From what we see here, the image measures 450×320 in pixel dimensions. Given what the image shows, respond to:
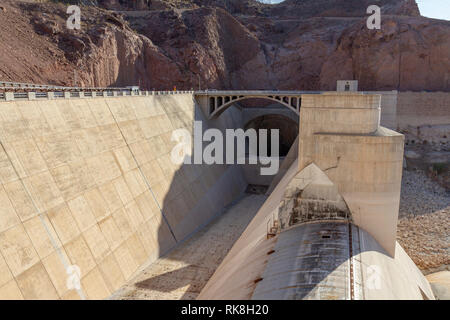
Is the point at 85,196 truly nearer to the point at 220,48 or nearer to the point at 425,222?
the point at 425,222

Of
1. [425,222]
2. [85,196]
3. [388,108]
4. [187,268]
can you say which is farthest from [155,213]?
[388,108]

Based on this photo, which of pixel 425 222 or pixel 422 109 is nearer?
pixel 425 222

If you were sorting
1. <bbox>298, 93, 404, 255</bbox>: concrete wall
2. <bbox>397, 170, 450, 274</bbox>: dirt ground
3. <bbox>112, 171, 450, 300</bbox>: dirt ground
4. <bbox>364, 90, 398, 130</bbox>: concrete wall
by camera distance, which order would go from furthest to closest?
<bbox>364, 90, 398, 130</bbox>: concrete wall
<bbox>397, 170, 450, 274</bbox>: dirt ground
<bbox>112, 171, 450, 300</bbox>: dirt ground
<bbox>298, 93, 404, 255</bbox>: concrete wall

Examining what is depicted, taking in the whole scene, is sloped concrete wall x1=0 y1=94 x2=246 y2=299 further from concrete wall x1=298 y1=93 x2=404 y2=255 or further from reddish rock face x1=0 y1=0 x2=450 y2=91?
reddish rock face x1=0 y1=0 x2=450 y2=91

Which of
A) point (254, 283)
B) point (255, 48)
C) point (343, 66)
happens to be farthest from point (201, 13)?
point (254, 283)

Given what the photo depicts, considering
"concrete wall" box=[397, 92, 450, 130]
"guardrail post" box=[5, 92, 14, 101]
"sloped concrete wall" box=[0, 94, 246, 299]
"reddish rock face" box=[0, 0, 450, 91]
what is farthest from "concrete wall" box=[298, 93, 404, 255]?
"reddish rock face" box=[0, 0, 450, 91]
